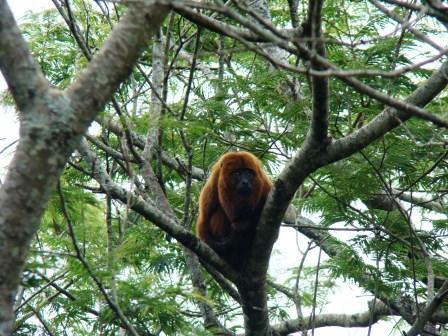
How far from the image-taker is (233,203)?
283 inches

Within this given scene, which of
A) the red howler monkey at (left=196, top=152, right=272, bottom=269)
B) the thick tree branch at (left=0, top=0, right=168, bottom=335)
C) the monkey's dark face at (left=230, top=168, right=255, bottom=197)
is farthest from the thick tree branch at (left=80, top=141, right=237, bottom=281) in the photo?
the thick tree branch at (left=0, top=0, right=168, bottom=335)

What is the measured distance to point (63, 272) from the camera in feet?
16.1

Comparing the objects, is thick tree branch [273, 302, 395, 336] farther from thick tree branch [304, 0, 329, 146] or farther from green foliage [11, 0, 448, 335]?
thick tree branch [304, 0, 329, 146]

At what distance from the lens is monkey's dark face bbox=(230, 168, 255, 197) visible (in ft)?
23.2

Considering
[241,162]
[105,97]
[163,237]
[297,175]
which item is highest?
[241,162]

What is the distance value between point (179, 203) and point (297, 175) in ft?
11.8

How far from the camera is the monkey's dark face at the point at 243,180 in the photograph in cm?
708

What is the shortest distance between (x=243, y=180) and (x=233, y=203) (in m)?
0.26

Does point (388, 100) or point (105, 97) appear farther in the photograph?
point (105, 97)

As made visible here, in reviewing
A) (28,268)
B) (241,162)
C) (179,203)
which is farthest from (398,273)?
(28,268)

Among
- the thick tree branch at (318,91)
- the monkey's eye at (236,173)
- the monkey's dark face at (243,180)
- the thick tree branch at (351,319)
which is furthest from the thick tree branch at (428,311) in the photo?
the thick tree branch at (351,319)

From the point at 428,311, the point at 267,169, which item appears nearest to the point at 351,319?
the point at 267,169

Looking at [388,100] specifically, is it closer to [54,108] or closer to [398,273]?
[54,108]

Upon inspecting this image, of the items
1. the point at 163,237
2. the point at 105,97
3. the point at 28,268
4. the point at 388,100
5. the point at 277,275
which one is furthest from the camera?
the point at 277,275
